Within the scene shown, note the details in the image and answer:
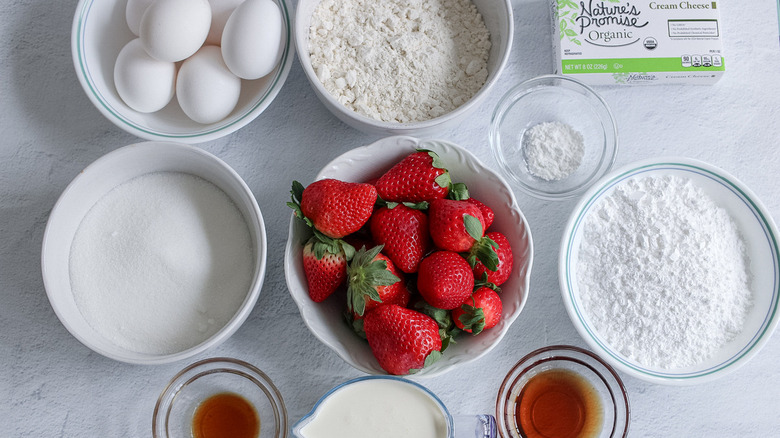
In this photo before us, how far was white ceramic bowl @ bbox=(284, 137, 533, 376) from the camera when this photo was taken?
1.03 m

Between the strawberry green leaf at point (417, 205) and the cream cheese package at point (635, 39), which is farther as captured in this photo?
the cream cheese package at point (635, 39)

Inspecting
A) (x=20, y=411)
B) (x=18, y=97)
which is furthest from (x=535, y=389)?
(x=18, y=97)

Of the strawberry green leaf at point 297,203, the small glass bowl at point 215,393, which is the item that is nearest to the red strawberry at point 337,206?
the strawberry green leaf at point 297,203

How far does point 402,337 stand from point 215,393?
0.44m

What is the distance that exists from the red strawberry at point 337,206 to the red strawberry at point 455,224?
0.10 metres

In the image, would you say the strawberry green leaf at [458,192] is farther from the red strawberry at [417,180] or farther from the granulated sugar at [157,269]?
the granulated sugar at [157,269]

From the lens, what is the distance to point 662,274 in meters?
1.12

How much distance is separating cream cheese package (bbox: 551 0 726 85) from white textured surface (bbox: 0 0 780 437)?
0.06 meters

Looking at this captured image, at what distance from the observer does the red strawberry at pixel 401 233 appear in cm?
101

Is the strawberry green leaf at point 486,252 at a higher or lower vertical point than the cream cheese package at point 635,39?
lower

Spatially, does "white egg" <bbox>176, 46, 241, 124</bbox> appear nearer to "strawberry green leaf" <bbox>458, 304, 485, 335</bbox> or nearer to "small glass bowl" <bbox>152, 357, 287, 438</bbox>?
"small glass bowl" <bbox>152, 357, 287, 438</bbox>

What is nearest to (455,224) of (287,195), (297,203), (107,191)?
(297,203)

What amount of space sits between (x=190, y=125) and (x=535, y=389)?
803mm

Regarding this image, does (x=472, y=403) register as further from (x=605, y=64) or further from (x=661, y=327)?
(x=605, y=64)
